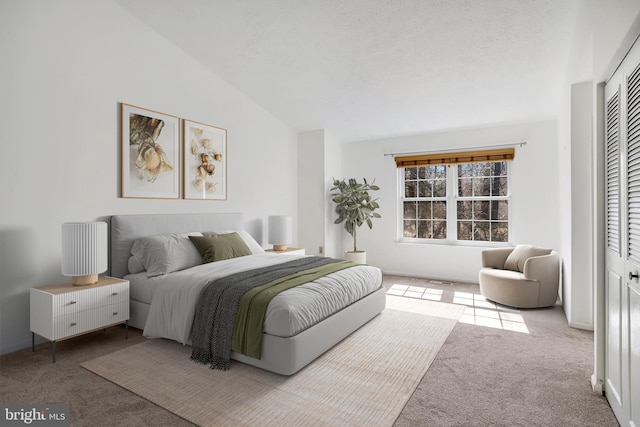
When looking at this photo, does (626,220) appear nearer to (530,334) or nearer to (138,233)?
(530,334)

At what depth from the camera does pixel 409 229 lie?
20.5 ft

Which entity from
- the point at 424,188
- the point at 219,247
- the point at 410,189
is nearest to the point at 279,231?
the point at 219,247

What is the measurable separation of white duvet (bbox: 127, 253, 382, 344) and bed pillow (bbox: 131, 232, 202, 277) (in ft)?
0.45

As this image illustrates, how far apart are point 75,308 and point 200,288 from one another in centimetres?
101

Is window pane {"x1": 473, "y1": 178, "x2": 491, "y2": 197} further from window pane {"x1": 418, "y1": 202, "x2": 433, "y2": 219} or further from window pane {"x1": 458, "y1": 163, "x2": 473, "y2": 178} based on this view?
window pane {"x1": 418, "y1": 202, "x2": 433, "y2": 219}

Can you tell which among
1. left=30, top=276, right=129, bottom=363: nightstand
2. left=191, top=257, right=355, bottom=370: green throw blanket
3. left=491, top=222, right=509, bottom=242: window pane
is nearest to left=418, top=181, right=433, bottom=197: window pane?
left=491, top=222, right=509, bottom=242: window pane

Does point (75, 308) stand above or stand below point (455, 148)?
below

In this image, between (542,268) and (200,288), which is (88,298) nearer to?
(200,288)

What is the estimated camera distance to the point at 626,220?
185 centimetres

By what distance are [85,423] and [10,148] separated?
7.66ft

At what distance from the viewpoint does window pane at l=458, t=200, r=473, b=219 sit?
226 inches

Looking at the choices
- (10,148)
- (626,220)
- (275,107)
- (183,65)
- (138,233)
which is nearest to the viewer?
(626,220)

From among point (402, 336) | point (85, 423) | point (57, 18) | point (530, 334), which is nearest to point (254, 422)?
point (85, 423)

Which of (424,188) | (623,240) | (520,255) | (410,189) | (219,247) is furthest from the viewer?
(410,189)
